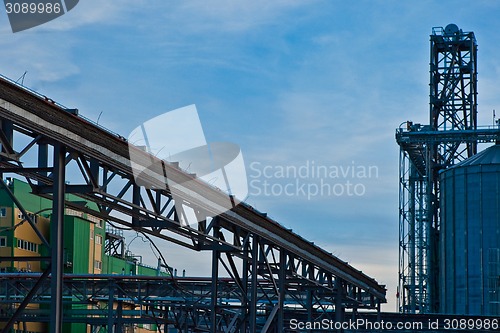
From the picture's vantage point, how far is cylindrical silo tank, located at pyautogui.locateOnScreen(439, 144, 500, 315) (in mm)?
67375

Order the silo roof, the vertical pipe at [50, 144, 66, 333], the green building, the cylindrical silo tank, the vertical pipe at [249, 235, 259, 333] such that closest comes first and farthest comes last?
the vertical pipe at [50, 144, 66, 333] → the vertical pipe at [249, 235, 259, 333] → the cylindrical silo tank → the silo roof → the green building

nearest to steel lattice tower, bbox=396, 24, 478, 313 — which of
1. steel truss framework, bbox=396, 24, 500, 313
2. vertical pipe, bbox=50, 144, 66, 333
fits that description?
steel truss framework, bbox=396, 24, 500, 313

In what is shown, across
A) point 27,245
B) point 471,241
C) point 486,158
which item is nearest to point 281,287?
point 471,241

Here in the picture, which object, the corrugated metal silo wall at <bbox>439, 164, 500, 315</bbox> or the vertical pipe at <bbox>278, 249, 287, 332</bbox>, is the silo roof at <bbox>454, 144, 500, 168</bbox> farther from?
the vertical pipe at <bbox>278, 249, 287, 332</bbox>

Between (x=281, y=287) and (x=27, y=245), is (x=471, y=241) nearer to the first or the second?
(x=281, y=287)

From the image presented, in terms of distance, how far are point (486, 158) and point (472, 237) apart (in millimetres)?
A: 5544

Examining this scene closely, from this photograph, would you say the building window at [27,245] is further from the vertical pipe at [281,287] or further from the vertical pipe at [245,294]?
the vertical pipe at [245,294]

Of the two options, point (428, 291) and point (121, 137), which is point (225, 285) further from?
point (121, 137)

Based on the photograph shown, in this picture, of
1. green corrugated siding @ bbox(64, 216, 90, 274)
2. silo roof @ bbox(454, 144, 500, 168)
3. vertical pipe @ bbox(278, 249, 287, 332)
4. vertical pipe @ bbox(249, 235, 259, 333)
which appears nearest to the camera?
vertical pipe @ bbox(249, 235, 259, 333)

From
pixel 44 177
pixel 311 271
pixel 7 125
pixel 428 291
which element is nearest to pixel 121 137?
pixel 44 177

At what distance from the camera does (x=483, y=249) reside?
67812 mm

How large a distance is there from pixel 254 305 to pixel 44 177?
14.9 metres

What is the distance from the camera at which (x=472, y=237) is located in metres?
68.5

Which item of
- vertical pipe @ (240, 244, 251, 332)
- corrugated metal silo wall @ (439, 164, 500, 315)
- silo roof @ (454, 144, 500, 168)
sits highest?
silo roof @ (454, 144, 500, 168)
